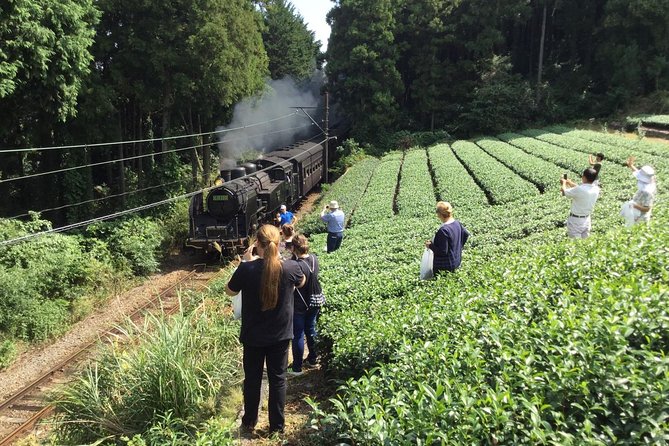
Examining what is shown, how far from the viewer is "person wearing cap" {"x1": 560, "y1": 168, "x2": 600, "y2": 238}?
7.89 m

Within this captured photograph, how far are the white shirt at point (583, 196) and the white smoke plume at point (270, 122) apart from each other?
25784 millimetres

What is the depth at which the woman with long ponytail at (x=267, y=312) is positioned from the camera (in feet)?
15.5

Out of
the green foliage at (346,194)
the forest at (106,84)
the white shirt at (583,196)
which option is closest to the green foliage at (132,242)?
A: the forest at (106,84)

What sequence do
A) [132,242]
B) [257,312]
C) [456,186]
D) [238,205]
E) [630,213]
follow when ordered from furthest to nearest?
1. [456,186]
2. [132,242]
3. [238,205]
4. [630,213]
5. [257,312]

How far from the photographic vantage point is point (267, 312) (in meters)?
4.78

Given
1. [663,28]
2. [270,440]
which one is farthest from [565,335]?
[663,28]

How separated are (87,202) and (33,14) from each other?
10548 mm

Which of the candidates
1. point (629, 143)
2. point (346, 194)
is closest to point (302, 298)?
point (346, 194)

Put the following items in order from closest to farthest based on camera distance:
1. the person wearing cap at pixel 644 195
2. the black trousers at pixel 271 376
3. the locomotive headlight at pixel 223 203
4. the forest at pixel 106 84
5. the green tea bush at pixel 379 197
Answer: the black trousers at pixel 271 376
the person wearing cap at pixel 644 195
the forest at pixel 106 84
the locomotive headlight at pixel 223 203
the green tea bush at pixel 379 197

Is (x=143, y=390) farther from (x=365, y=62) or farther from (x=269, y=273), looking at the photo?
(x=365, y=62)

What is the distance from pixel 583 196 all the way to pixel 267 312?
5.80 meters

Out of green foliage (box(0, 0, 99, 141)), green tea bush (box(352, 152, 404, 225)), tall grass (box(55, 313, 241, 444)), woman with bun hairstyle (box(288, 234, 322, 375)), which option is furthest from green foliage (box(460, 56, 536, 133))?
tall grass (box(55, 313, 241, 444))

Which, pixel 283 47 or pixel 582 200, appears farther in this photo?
pixel 283 47

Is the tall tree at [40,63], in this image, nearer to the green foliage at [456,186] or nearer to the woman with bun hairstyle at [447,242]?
the woman with bun hairstyle at [447,242]
